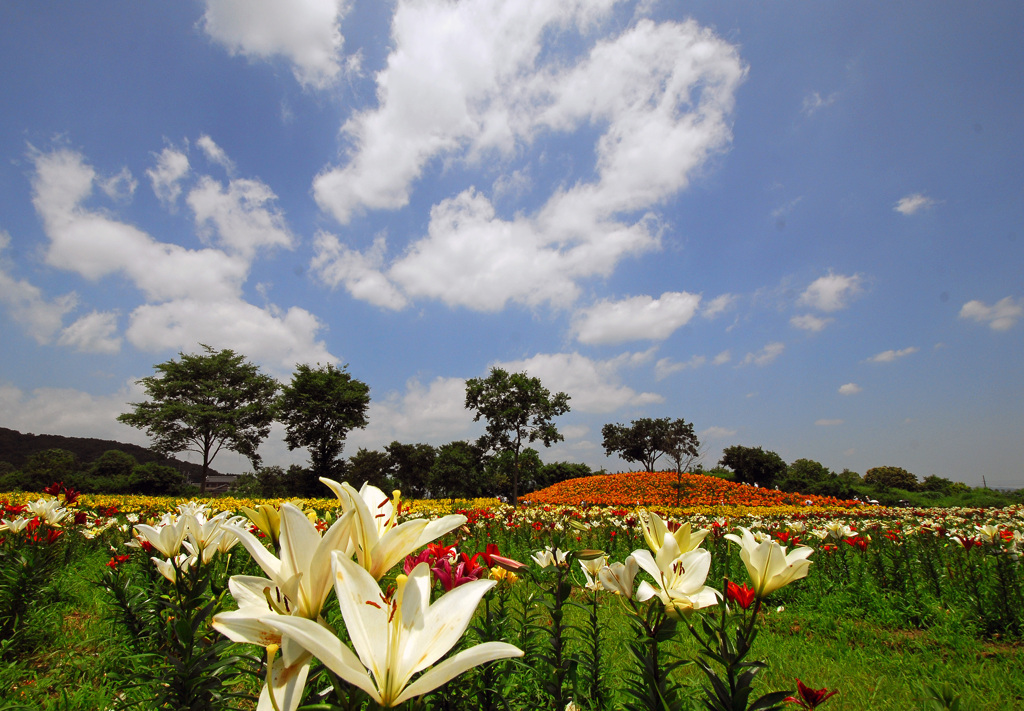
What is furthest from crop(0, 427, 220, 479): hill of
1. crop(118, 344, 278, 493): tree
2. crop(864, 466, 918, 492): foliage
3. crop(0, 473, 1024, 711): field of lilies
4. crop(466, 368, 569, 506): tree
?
crop(864, 466, 918, 492): foliage

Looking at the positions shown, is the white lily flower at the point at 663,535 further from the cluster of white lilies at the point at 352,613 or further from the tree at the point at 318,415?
the tree at the point at 318,415

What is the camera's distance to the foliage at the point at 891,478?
81.1 feet

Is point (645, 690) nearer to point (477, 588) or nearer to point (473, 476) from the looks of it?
point (477, 588)

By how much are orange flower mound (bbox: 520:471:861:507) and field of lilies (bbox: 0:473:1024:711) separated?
413 inches

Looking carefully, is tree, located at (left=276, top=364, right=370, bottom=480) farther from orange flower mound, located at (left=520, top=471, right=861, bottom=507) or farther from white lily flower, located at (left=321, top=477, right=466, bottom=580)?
white lily flower, located at (left=321, top=477, right=466, bottom=580)

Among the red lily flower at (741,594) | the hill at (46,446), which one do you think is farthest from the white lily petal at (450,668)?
the hill at (46,446)

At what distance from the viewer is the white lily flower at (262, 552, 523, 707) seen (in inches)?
20.6

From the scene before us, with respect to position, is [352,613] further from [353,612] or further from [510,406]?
[510,406]

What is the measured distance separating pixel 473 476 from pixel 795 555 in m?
22.8

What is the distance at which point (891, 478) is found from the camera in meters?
25.4

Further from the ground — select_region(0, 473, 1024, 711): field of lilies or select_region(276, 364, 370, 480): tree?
select_region(276, 364, 370, 480): tree

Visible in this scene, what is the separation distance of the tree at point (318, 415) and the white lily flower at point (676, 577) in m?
28.8

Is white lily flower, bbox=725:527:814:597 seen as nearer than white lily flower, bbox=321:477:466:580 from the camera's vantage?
No

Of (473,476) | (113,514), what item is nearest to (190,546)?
(113,514)
